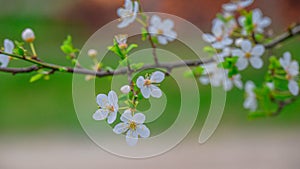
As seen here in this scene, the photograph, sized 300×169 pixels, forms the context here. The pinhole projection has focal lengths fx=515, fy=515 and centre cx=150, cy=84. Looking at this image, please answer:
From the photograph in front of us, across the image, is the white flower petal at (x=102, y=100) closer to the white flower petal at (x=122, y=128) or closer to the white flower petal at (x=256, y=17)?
the white flower petal at (x=122, y=128)

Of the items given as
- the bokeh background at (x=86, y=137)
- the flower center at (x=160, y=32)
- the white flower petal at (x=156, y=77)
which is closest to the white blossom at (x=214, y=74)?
the flower center at (x=160, y=32)

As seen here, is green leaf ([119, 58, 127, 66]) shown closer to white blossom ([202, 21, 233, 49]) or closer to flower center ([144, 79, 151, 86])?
flower center ([144, 79, 151, 86])

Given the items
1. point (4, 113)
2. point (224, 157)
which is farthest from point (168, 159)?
point (4, 113)

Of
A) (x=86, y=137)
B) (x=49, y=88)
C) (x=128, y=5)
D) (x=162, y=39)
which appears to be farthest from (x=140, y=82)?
(x=49, y=88)

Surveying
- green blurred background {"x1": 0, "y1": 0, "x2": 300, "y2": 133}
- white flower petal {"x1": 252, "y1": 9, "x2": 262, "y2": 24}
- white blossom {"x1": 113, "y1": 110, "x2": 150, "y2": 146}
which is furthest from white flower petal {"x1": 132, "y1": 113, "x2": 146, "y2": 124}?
green blurred background {"x1": 0, "y1": 0, "x2": 300, "y2": 133}

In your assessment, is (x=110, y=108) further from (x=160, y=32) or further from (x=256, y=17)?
(x=256, y=17)
